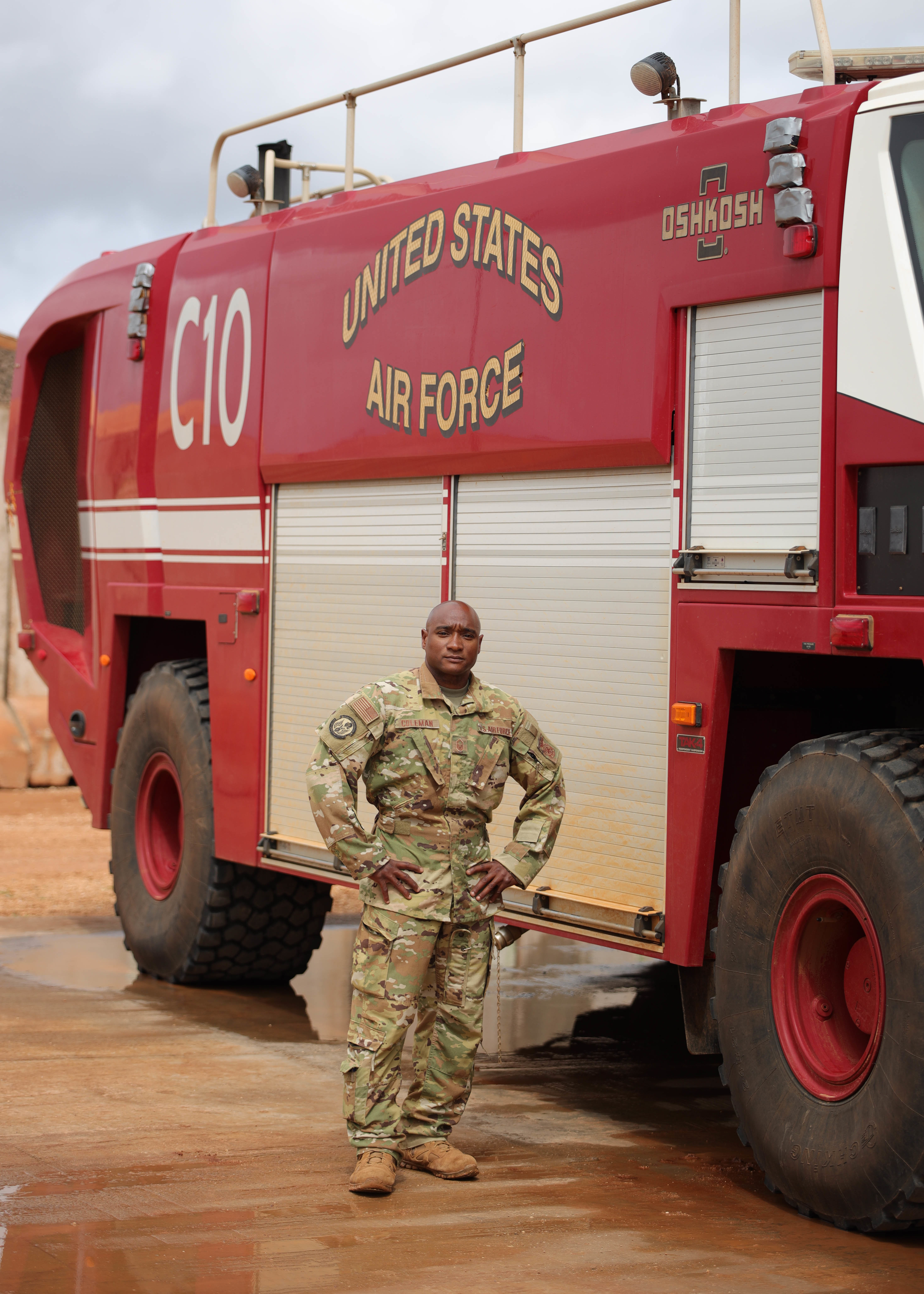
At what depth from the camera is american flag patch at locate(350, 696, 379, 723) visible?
18.4 ft

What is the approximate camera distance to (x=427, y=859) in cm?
563

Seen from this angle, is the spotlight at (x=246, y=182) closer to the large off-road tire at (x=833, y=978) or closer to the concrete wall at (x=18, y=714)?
the large off-road tire at (x=833, y=978)

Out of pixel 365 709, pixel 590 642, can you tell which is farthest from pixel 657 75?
pixel 365 709

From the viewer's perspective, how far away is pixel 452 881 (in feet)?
18.5

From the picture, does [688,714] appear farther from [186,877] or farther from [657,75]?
[186,877]

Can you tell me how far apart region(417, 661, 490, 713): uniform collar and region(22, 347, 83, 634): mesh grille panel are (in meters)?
4.77

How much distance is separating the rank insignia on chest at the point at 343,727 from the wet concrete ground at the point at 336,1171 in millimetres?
1347

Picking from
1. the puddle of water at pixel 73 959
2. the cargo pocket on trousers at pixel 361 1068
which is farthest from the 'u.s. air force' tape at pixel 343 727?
the puddle of water at pixel 73 959

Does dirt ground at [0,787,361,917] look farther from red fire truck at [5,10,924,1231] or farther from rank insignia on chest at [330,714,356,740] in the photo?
rank insignia on chest at [330,714,356,740]

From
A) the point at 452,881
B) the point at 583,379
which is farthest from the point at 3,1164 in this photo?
the point at 583,379

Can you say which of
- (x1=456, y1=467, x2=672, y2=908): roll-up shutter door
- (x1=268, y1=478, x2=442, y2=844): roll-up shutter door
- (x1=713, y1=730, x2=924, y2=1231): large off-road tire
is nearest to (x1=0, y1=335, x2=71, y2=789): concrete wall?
(x1=268, y1=478, x2=442, y2=844): roll-up shutter door

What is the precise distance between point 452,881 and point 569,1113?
4.60 feet

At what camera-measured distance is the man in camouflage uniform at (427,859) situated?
5.57m

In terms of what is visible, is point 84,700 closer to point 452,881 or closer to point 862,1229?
point 452,881
